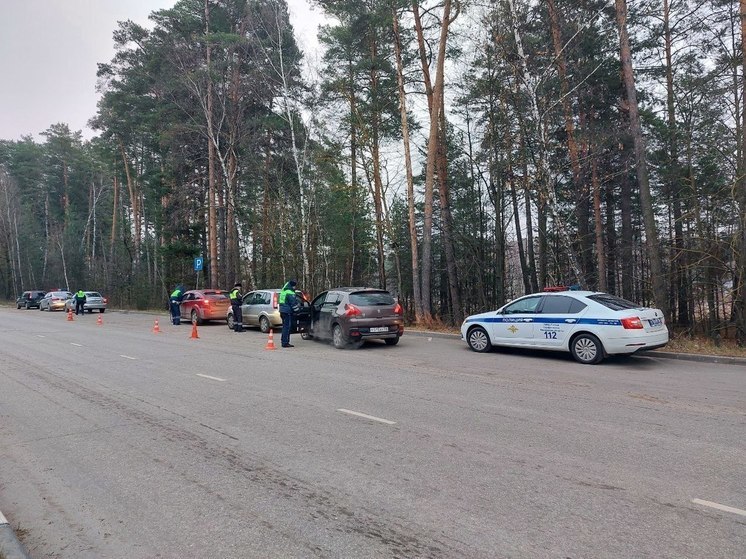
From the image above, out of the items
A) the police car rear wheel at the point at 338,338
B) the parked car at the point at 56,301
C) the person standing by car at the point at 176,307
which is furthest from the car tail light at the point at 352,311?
the parked car at the point at 56,301

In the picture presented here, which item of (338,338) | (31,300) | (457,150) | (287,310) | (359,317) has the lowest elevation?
(338,338)

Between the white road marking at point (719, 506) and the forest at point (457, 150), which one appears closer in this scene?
the white road marking at point (719, 506)

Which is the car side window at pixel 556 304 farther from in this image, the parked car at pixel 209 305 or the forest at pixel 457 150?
the parked car at pixel 209 305

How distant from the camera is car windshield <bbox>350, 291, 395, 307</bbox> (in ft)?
43.0

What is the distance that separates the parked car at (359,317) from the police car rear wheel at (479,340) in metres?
1.98

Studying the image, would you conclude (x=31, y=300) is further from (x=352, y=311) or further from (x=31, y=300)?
(x=352, y=311)

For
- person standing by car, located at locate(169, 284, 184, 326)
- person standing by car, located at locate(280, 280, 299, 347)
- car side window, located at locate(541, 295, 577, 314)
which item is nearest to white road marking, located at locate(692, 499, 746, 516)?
car side window, located at locate(541, 295, 577, 314)

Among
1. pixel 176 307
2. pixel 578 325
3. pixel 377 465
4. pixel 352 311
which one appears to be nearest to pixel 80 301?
pixel 176 307

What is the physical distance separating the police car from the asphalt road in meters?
0.92

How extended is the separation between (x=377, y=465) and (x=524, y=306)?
311 inches

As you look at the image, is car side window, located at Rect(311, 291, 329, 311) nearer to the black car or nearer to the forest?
the forest

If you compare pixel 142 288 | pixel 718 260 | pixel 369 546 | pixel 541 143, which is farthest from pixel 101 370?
pixel 142 288

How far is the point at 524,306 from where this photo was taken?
1159 cm

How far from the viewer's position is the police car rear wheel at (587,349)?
10133mm
